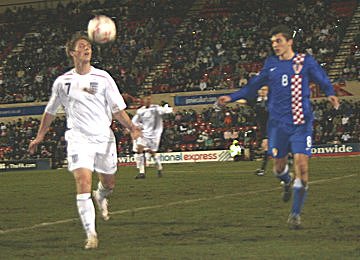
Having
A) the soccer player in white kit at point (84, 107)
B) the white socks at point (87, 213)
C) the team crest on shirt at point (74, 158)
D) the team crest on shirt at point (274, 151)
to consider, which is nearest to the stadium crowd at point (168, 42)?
the team crest on shirt at point (274, 151)

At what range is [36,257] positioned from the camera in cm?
847

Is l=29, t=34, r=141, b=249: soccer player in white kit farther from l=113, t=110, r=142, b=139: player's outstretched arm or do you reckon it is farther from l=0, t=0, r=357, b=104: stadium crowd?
l=0, t=0, r=357, b=104: stadium crowd

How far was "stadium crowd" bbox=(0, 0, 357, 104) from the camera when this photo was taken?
42.7 m

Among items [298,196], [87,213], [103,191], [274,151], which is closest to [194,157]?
[103,191]

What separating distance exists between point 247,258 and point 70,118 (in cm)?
293

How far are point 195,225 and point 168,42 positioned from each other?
37.9 meters

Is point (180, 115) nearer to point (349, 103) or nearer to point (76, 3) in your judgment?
point (349, 103)

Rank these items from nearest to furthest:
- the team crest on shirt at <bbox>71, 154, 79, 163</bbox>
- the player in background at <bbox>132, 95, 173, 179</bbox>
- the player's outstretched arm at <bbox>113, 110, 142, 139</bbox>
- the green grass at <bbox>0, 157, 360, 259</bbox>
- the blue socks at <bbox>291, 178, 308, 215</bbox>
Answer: the green grass at <bbox>0, 157, 360, 259</bbox> < the team crest on shirt at <bbox>71, 154, 79, 163</bbox> < the player's outstretched arm at <bbox>113, 110, 142, 139</bbox> < the blue socks at <bbox>291, 178, 308, 215</bbox> < the player in background at <bbox>132, 95, 173, 179</bbox>

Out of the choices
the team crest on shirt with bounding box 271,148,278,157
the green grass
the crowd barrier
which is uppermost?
the team crest on shirt with bounding box 271,148,278,157

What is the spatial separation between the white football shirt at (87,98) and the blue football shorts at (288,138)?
92.9 inches

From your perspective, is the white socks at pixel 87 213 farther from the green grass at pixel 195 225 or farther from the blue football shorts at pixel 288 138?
the blue football shorts at pixel 288 138

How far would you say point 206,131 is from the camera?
3891 cm

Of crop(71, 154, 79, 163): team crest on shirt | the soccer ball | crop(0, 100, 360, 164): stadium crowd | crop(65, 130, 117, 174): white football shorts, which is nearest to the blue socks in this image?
crop(65, 130, 117, 174): white football shorts

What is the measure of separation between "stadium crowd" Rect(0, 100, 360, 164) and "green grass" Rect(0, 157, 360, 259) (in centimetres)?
1681
